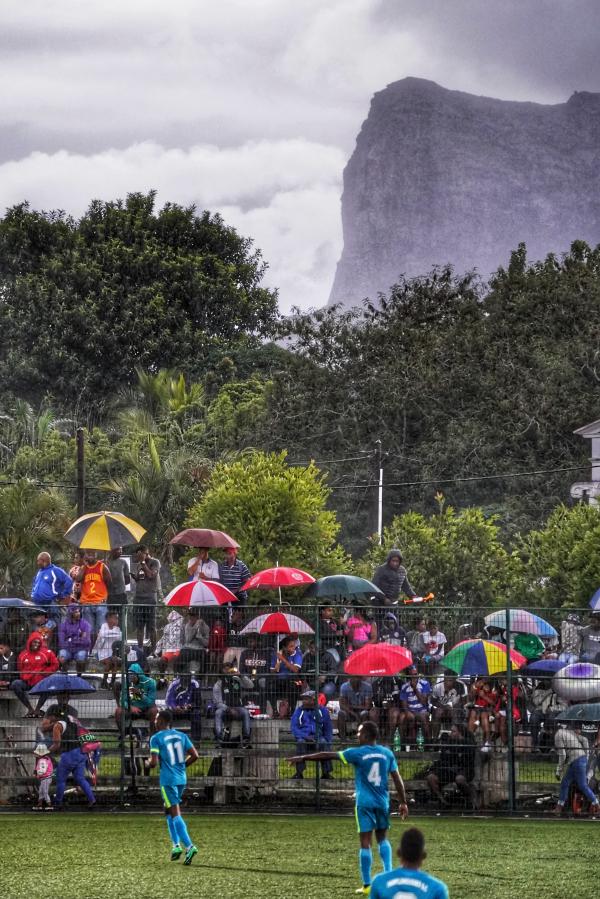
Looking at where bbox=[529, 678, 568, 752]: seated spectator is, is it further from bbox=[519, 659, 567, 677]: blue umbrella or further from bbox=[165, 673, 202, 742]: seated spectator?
bbox=[165, 673, 202, 742]: seated spectator

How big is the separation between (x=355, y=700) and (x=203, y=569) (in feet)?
15.0

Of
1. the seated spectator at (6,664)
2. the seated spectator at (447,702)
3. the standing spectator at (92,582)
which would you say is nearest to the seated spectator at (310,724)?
the seated spectator at (447,702)

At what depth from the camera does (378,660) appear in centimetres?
1681

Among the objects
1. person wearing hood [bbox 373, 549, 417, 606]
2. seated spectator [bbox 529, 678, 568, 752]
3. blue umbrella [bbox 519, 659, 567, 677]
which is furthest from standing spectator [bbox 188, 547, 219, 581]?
seated spectator [bbox 529, 678, 568, 752]

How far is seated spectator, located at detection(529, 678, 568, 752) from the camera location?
659 inches

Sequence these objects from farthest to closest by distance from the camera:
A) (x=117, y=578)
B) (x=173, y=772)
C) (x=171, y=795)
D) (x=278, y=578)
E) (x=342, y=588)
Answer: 1. (x=117, y=578)
2. (x=342, y=588)
3. (x=278, y=578)
4. (x=173, y=772)
5. (x=171, y=795)

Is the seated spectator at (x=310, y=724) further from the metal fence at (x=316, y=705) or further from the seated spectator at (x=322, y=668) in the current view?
the seated spectator at (x=322, y=668)

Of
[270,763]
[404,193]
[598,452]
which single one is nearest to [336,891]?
[270,763]

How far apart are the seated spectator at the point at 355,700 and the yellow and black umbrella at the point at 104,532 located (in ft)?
22.0

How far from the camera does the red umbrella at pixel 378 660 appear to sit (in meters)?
16.7

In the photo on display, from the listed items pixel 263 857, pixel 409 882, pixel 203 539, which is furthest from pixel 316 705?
pixel 409 882

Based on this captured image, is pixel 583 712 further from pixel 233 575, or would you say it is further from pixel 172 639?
pixel 233 575

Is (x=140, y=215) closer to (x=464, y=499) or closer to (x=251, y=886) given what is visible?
(x=464, y=499)

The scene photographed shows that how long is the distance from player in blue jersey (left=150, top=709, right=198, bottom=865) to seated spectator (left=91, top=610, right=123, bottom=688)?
14.0ft
